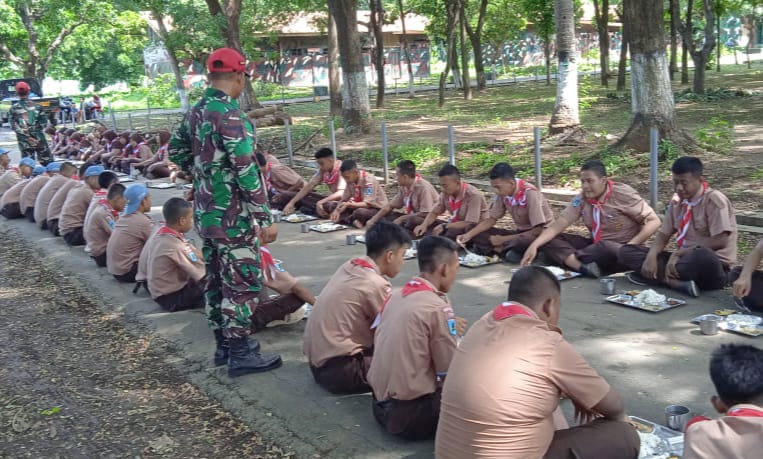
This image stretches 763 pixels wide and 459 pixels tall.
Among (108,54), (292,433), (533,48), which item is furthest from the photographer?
(533,48)

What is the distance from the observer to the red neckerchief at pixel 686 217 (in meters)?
6.06

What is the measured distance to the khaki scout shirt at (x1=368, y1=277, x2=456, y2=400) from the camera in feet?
12.2

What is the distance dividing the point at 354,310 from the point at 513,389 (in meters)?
1.71

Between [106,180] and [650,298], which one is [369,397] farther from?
[106,180]

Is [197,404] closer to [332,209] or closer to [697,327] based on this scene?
[697,327]

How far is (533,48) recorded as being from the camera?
2050 inches

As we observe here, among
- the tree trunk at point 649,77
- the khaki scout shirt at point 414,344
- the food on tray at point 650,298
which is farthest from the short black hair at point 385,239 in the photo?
the tree trunk at point 649,77

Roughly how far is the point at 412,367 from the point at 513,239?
3.99 metres

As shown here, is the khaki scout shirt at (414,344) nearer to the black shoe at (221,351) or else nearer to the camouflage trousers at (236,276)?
the camouflage trousers at (236,276)

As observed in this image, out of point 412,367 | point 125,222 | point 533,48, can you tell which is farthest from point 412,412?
point 533,48

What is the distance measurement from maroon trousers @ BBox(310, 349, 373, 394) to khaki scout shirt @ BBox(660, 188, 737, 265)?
3.18 meters

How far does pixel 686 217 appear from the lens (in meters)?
6.16

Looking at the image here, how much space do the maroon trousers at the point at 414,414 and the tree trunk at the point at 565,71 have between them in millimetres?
10138

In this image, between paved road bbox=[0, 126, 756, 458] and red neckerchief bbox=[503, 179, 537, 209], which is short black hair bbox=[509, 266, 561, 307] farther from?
red neckerchief bbox=[503, 179, 537, 209]
